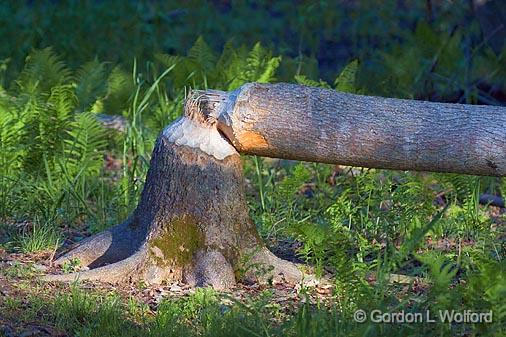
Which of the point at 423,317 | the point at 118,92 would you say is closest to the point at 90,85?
the point at 118,92

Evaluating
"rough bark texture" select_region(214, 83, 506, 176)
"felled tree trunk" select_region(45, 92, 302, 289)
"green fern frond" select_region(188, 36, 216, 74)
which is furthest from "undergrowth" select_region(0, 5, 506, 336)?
"rough bark texture" select_region(214, 83, 506, 176)

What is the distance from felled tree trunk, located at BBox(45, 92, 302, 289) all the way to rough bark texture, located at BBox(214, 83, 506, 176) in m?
0.13

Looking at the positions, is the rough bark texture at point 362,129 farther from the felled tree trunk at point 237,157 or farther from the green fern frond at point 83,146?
the green fern frond at point 83,146

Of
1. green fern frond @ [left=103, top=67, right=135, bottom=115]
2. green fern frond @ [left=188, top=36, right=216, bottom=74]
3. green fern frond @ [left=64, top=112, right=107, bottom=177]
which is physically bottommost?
green fern frond @ [left=64, top=112, right=107, bottom=177]

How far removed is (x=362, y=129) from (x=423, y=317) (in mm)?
1085

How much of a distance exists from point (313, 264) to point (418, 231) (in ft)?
3.60

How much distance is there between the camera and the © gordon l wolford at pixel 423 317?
4.25 metres

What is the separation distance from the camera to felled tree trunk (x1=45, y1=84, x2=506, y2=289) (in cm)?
495

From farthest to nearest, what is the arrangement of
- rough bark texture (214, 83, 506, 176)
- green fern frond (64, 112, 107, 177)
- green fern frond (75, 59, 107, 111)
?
1. green fern frond (75, 59, 107, 111)
2. green fern frond (64, 112, 107, 177)
3. rough bark texture (214, 83, 506, 176)

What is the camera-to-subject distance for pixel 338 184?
6.87 metres

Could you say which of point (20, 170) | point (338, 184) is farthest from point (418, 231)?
point (20, 170)

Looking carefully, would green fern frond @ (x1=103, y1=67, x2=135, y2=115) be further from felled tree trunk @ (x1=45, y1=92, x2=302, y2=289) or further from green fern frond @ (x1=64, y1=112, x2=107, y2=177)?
felled tree trunk @ (x1=45, y1=92, x2=302, y2=289)

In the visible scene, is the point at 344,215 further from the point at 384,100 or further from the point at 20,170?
the point at 20,170

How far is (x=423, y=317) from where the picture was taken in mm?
4359
